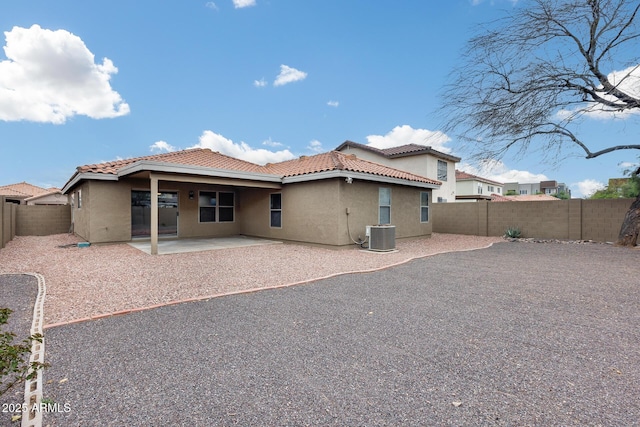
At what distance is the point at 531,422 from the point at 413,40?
12784 mm

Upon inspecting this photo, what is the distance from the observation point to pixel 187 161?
11.4m

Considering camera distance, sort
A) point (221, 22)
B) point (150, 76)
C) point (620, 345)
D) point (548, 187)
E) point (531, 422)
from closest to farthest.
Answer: point (531, 422), point (620, 345), point (221, 22), point (150, 76), point (548, 187)

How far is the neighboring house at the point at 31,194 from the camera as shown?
24391 millimetres

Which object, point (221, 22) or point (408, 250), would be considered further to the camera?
point (221, 22)

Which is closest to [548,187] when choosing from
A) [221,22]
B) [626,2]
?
[626,2]

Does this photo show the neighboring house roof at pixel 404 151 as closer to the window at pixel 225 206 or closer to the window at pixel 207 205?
the window at pixel 225 206

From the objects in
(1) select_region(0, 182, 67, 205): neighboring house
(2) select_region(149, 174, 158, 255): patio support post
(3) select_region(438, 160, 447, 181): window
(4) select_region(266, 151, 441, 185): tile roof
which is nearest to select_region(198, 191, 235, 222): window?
(4) select_region(266, 151, 441, 185): tile roof

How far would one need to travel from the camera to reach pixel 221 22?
449 inches

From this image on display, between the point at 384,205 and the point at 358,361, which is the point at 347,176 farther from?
the point at 358,361

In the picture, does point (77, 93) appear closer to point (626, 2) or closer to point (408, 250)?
point (408, 250)

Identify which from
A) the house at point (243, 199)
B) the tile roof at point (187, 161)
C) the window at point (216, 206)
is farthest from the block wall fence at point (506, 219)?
the window at point (216, 206)

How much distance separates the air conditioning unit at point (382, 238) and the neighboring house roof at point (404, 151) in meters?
14.3

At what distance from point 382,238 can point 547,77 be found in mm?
7797

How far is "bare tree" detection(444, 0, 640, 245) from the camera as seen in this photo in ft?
32.6
